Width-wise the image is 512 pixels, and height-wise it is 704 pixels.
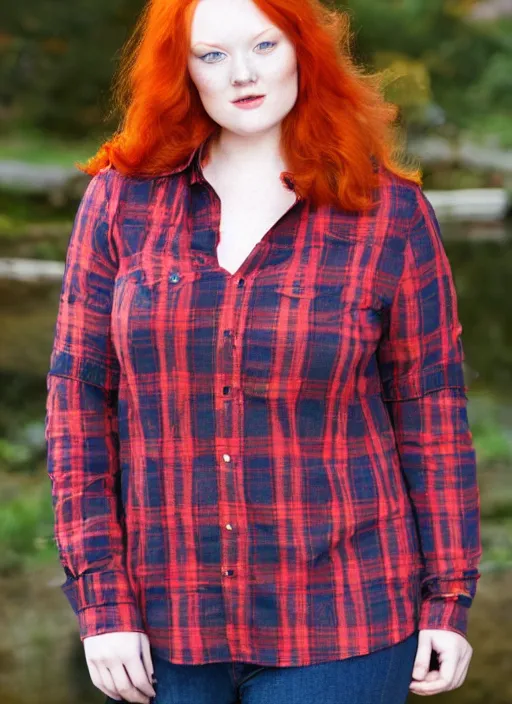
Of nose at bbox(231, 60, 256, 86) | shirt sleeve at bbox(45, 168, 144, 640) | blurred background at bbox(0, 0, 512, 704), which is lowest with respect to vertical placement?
shirt sleeve at bbox(45, 168, 144, 640)

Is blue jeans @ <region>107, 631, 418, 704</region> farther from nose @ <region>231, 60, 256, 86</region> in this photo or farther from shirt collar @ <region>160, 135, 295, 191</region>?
nose @ <region>231, 60, 256, 86</region>

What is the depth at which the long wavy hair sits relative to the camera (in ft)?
4.74

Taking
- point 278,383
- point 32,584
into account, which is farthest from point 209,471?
point 32,584

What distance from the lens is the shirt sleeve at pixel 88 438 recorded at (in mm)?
1415

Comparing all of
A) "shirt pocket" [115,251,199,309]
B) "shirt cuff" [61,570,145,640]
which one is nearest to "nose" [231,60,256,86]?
"shirt pocket" [115,251,199,309]

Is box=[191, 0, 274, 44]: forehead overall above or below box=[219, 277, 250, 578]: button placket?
above

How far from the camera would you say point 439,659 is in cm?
145

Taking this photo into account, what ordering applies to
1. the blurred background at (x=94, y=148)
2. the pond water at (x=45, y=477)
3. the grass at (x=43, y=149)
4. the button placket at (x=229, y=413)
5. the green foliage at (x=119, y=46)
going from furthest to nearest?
1. the grass at (x=43, y=149)
2. the green foliage at (x=119, y=46)
3. the blurred background at (x=94, y=148)
4. the pond water at (x=45, y=477)
5. the button placket at (x=229, y=413)

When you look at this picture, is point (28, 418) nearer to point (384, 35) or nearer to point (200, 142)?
point (200, 142)

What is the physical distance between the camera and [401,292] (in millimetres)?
1440

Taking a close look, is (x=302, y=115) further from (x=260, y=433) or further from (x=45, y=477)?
(x=45, y=477)

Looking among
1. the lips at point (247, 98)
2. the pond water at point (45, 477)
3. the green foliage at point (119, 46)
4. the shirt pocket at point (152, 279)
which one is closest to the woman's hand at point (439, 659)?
the shirt pocket at point (152, 279)

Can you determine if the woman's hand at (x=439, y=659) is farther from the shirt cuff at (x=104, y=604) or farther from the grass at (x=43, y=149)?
the grass at (x=43, y=149)

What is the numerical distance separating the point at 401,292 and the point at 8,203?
1083 cm
